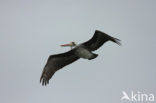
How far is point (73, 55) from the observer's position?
73.8 ft

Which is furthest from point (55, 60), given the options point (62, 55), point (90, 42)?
point (90, 42)

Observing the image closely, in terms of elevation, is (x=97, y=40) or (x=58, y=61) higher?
(x=97, y=40)

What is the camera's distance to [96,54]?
20672mm

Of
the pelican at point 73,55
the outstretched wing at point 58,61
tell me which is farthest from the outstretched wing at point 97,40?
the outstretched wing at point 58,61

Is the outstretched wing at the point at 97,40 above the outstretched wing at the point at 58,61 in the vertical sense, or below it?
above

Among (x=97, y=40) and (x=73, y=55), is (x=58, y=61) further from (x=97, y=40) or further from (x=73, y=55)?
(x=97, y=40)

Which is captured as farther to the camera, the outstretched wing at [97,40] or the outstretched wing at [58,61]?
the outstretched wing at [58,61]

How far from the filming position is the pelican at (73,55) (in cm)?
2147

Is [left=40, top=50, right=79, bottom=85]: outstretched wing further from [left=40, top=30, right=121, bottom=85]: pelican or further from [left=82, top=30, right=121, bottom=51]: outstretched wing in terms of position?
[left=82, top=30, right=121, bottom=51]: outstretched wing

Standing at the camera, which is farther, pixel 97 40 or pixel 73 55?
pixel 73 55

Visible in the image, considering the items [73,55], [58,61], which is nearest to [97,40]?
[73,55]

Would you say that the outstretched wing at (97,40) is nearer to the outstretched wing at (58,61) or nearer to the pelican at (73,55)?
the pelican at (73,55)

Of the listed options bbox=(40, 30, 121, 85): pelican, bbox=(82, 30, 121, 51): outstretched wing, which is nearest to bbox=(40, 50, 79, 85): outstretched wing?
bbox=(40, 30, 121, 85): pelican

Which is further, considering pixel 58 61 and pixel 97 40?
pixel 58 61
